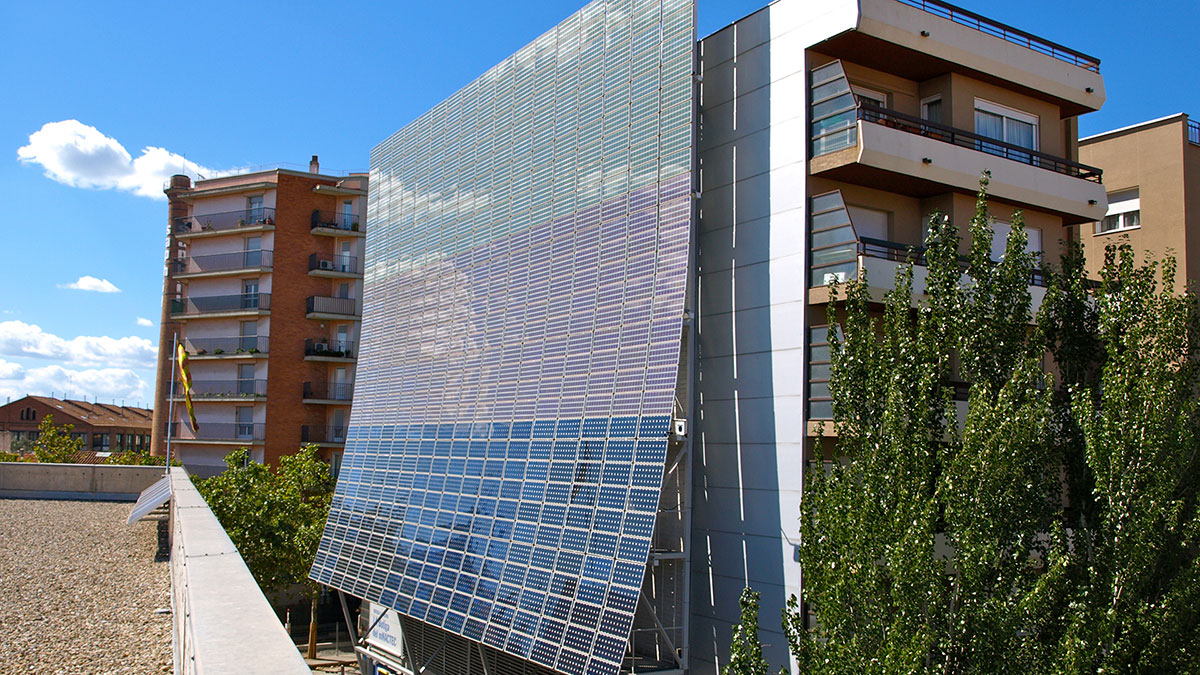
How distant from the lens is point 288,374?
53.4 m

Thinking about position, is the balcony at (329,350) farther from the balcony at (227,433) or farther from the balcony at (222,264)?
the balcony at (222,264)

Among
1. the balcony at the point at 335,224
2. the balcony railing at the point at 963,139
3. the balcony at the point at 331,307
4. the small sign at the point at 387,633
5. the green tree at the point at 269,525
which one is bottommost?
the small sign at the point at 387,633

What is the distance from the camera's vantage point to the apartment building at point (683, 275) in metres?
16.3

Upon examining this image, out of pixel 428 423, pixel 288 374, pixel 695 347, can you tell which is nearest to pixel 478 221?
pixel 428 423

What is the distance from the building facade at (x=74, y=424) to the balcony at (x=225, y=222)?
5601cm

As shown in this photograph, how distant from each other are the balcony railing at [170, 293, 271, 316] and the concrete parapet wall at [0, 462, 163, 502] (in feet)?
50.7

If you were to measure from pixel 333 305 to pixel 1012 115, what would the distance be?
4198 centimetres

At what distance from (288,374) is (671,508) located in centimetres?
4038

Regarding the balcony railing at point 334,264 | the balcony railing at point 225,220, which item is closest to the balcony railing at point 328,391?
the balcony railing at point 334,264

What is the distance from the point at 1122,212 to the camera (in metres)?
25.5

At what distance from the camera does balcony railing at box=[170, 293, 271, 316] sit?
53.8m

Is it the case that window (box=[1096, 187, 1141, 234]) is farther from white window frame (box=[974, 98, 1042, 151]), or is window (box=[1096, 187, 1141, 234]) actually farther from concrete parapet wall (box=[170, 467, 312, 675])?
concrete parapet wall (box=[170, 467, 312, 675])

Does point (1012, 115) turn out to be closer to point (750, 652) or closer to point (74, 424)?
point (750, 652)

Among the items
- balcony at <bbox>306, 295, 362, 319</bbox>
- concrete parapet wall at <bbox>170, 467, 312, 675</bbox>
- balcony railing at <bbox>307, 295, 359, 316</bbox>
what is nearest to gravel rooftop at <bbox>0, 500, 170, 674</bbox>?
concrete parapet wall at <bbox>170, 467, 312, 675</bbox>
